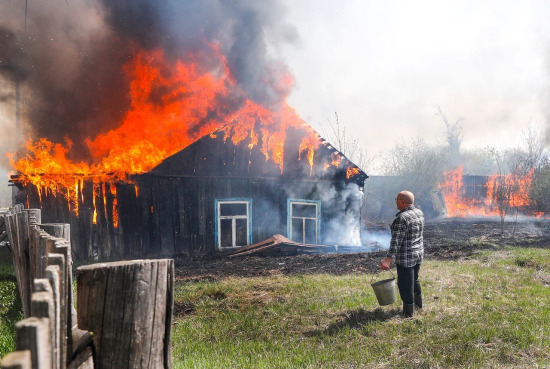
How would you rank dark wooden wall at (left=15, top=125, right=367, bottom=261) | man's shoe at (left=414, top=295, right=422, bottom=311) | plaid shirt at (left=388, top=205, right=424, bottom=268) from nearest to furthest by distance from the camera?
1. plaid shirt at (left=388, top=205, right=424, bottom=268)
2. man's shoe at (left=414, top=295, right=422, bottom=311)
3. dark wooden wall at (left=15, top=125, right=367, bottom=261)

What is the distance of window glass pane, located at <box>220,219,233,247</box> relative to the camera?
49.3 ft

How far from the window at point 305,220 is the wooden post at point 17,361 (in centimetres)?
1519

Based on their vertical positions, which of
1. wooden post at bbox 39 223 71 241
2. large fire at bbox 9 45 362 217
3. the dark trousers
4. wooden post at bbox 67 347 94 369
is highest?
large fire at bbox 9 45 362 217

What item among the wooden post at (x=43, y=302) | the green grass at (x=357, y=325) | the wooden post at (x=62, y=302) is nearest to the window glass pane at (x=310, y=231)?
the green grass at (x=357, y=325)

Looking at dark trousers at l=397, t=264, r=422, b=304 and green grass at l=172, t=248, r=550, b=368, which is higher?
dark trousers at l=397, t=264, r=422, b=304

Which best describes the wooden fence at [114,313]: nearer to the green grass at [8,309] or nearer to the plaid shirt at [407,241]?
the green grass at [8,309]

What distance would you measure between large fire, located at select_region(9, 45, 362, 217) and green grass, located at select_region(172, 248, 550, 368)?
7.27 m

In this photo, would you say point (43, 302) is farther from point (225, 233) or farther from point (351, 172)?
point (351, 172)

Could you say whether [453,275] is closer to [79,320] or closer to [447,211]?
[79,320]

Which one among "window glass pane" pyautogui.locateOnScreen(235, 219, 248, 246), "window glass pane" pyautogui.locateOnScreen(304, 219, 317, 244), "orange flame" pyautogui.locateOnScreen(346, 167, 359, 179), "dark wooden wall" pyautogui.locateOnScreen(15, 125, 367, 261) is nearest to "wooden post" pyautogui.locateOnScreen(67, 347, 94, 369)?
"dark wooden wall" pyautogui.locateOnScreen(15, 125, 367, 261)

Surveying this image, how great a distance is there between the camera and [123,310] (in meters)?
1.60

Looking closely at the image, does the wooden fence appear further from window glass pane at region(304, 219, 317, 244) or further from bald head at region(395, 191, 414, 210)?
window glass pane at region(304, 219, 317, 244)

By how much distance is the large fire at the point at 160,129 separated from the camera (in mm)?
13805

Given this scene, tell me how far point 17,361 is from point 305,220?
1565 cm
